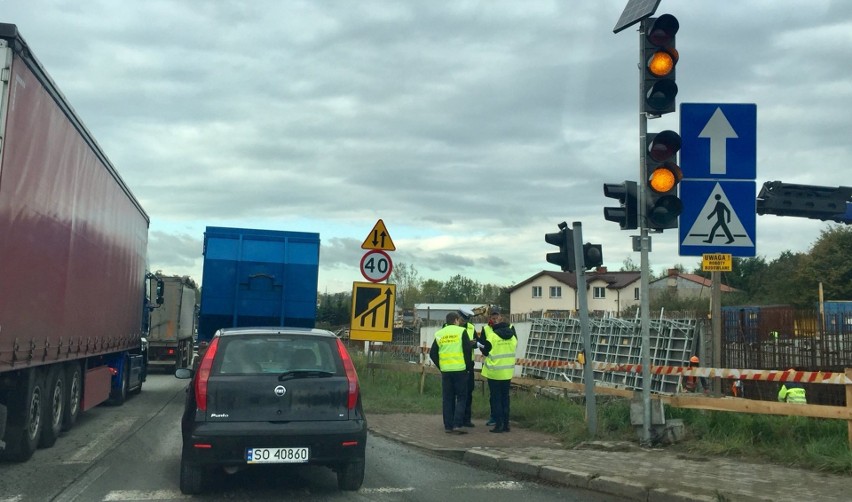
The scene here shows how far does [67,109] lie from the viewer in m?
10.2

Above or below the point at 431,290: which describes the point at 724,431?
below

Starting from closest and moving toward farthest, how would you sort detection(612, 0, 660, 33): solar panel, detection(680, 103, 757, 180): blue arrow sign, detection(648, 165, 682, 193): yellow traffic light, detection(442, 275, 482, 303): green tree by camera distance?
detection(612, 0, 660, 33): solar panel → detection(648, 165, 682, 193): yellow traffic light → detection(680, 103, 757, 180): blue arrow sign → detection(442, 275, 482, 303): green tree

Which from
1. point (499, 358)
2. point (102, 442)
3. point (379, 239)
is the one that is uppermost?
point (379, 239)

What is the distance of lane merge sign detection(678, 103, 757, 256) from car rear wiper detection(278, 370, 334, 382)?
14.5 feet

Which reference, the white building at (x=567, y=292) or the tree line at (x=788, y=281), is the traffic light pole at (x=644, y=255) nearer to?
the tree line at (x=788, y=281)

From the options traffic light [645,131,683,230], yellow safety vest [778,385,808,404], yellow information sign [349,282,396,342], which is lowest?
yellow safety vest [778,385,808,404]

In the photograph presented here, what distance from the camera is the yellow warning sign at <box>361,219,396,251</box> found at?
14.8 metres

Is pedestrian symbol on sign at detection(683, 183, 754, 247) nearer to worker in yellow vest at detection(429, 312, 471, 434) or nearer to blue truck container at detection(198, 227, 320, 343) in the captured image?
worker in yellow vest at detection(429, 312, 471, 434)

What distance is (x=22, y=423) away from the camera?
951cm

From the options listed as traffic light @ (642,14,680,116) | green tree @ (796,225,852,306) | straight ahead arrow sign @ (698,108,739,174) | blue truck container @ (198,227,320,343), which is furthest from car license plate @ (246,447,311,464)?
green tree @ (796,225,852,306)

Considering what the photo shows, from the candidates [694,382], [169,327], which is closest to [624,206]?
[694,382]

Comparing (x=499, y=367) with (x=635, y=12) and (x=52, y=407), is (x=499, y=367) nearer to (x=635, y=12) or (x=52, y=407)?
(x=635, y=12)

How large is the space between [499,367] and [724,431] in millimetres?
3333

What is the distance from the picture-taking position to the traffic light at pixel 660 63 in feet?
30.5
